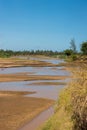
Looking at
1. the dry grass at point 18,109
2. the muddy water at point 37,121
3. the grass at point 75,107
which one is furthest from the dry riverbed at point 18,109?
the grass at point 75,107

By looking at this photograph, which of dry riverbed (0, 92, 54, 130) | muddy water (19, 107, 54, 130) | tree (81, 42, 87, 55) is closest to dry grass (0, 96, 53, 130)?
dry riverbed (0, 92, 54, 130)

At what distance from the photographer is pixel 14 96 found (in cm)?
A: 1930

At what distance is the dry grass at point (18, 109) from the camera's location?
39.8 feet

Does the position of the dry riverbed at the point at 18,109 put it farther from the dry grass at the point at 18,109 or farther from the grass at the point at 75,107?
the grass at the point at 75,107

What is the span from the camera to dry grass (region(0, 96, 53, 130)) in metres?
12.1

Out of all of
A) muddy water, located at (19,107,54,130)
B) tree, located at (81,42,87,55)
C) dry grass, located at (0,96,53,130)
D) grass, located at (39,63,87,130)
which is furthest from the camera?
tree, located at (81,42,87,55)

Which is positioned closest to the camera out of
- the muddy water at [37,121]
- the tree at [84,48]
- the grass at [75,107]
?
the grass at [75,107]

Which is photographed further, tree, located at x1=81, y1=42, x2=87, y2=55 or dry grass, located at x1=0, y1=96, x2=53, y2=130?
tree, located at x1=81, y1=42, x2=87, y2=55

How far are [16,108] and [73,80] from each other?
809 cm

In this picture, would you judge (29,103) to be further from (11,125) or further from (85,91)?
(85,91)

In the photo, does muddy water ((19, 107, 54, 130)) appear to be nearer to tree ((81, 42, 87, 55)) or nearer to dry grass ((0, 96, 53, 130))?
dry grass ((0, 96, 53, 130))

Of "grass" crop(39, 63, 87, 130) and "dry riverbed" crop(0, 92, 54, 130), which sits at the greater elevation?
"grass" crop(39, 63, 87, 130)

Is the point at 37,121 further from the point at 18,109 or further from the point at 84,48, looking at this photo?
the point at 84,48

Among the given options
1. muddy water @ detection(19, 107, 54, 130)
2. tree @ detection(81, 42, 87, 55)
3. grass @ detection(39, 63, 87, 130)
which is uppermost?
tree @ detection(81, 42, 87, 55)
